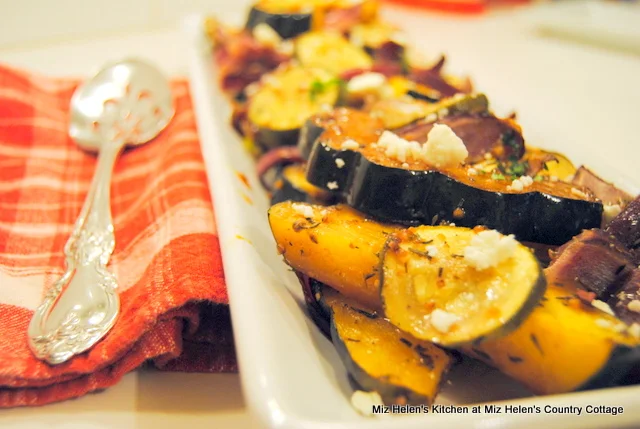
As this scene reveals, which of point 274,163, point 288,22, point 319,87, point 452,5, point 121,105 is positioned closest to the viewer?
point 274,163

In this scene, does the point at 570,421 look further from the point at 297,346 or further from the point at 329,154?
the point at 329,154

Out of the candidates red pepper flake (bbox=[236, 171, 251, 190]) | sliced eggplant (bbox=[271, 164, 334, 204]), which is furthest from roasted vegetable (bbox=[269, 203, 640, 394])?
red pepper flake (bbox=[236, 171, 251, 190])

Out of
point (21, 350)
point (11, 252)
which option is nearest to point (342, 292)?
point (21, 350)

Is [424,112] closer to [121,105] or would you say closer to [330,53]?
[330,53]

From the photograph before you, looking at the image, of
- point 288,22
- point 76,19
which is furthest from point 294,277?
point 76,19

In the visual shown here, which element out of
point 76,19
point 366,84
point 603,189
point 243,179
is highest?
point 603,189

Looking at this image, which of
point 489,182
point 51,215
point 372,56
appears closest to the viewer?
point 489,182

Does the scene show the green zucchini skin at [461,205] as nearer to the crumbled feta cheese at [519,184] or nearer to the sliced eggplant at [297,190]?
the crumbled feta cheese at [519,184]
